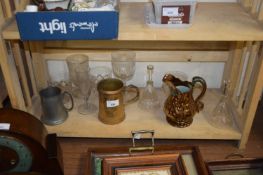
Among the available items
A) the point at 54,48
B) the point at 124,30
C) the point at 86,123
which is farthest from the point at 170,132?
the point at 54,48

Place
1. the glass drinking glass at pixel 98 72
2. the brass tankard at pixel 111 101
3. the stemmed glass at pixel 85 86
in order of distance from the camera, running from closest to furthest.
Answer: the brass tankard at pixel 111 101, the stemmed glass at pixel 85 86, the glass drinking glass at pixel 98 72

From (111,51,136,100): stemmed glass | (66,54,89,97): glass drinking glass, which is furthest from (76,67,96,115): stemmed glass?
(111,51,136,100): stemmed glass

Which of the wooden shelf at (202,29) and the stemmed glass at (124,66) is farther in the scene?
the stemmed glass at (124,66)

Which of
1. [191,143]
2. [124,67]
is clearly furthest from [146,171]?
[124,67]

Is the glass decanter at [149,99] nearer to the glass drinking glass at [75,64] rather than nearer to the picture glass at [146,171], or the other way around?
the glass drinking glass at [75,64]

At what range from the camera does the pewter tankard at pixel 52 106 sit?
1142 mm

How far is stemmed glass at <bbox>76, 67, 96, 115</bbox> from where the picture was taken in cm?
121

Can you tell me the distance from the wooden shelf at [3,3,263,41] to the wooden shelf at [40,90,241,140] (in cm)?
42

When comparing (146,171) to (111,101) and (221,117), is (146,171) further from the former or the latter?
(221,117)

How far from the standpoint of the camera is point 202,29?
93 cm

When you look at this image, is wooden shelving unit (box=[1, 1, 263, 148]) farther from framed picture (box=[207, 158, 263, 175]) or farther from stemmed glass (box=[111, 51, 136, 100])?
framed picture (box=[207, 158, 263, 175])

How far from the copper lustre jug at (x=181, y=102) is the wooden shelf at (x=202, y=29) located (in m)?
0.24

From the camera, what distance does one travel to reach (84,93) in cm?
124

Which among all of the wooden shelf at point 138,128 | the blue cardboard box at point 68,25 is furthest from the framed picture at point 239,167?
the blue cardboard box at point 68,25
